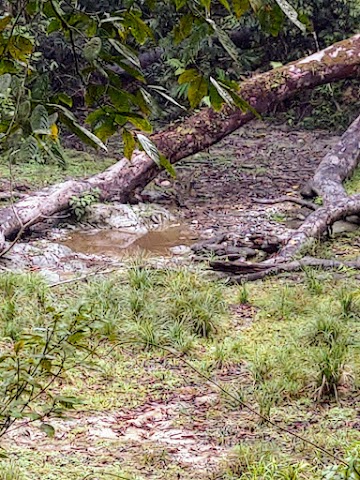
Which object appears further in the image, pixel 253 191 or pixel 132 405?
pixel 253 191

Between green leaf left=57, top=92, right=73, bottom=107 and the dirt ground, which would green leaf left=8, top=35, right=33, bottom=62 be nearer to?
green leaf left=57, top=92, right=73, bottom=107

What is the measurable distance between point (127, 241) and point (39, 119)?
4.84 m

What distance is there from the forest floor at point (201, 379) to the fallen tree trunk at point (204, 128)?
1670mm

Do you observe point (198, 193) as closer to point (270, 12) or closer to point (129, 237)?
point (129, 237)

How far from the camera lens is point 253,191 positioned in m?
7.14

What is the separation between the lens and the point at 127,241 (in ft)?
19.2

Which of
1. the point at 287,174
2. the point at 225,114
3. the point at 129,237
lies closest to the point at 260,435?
the point at 129,237

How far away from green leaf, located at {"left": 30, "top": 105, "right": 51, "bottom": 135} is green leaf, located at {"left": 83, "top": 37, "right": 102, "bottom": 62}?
0.10m

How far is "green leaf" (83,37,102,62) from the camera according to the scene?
A: 3.36 feet

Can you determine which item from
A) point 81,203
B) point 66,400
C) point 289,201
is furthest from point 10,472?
point 289,201

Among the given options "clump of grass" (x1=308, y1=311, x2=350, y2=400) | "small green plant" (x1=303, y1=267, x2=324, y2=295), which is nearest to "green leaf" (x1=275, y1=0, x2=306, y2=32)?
"clump of grass" (x1=308, y1=311, x2=350, y2=400)

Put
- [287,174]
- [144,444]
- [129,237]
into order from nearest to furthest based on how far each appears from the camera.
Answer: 1. [144,444]
2. [129,237]
3. [287,174]

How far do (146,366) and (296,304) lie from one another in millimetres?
1065

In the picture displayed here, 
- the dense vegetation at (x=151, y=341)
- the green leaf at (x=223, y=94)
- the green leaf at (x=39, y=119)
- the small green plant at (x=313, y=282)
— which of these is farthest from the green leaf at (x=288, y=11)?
the small green plant at (x=313, y=282)
